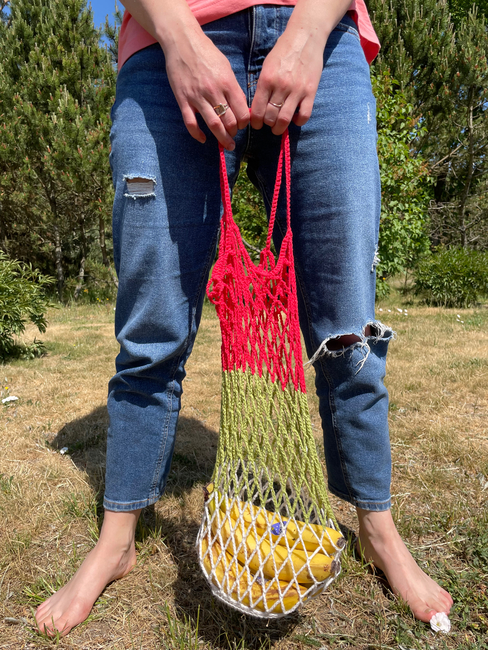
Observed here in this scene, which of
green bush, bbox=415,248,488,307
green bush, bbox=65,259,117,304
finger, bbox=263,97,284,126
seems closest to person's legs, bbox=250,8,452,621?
finger, bbox=263,97,284,126

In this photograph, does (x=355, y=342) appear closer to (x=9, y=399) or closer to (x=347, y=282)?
(x=347, y=282)

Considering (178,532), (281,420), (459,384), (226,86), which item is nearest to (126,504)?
(178,532)

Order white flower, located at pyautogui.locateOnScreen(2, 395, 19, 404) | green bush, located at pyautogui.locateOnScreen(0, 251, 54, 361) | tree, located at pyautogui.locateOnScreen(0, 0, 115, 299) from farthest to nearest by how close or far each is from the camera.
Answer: tree, located at pyautogui.locateOnScreen(0, 0, 115, 299), green bush, located at pyautogui.locateOnScreen(0, 251, 54, 361), white flower, located at pyautogui.locateOnScreen(2, 395, 19, 404)

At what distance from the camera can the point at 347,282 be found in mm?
1138

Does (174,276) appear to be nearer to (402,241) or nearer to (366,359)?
(366,359)

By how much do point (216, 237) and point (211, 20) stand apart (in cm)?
51

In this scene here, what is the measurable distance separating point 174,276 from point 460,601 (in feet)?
3.77

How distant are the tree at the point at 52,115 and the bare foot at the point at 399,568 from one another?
279 inches

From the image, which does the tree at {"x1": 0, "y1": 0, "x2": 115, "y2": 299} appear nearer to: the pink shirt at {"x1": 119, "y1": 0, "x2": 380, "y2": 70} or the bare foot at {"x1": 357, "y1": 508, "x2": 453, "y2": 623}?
the pink shirt at {"x1": 119, "y1": 0, "x2": 380, "y2": 70}

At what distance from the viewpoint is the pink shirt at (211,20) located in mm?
1055

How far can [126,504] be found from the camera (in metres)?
1.23

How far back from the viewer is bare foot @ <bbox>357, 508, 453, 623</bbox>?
1.17 meters

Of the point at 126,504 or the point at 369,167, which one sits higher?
the point at 369,167

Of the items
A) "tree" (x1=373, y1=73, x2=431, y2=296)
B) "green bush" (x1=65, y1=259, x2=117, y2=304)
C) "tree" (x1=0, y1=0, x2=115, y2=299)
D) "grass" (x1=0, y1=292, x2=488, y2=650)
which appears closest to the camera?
"grass" (x1=0, y1=292, x2=488, y2=650)
